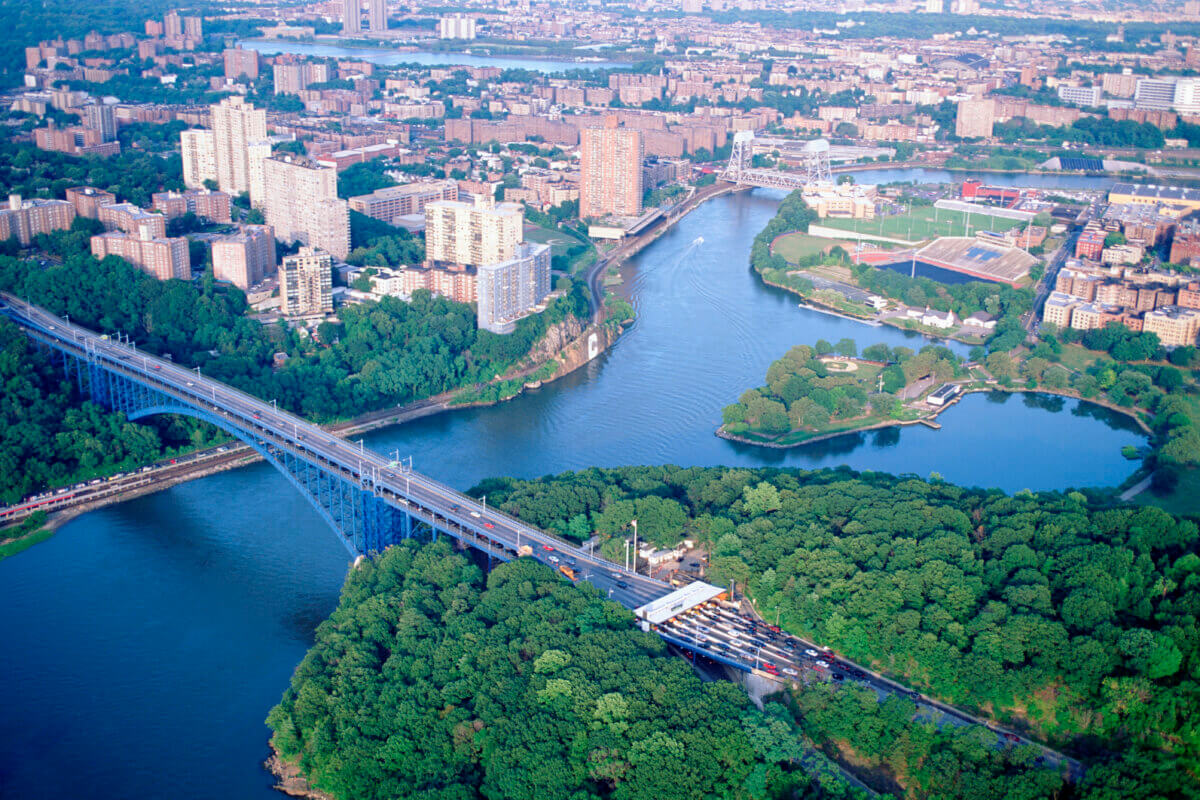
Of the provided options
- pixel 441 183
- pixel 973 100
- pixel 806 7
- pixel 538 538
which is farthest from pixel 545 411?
pixel 806 7

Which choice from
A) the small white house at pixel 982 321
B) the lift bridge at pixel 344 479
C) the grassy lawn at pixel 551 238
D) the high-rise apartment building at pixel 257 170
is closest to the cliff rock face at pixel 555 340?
the lift bridge at pixel 344 479

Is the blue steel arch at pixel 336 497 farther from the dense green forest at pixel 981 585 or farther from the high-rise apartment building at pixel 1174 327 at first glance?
the high-rise apartment building at pixel 1174 327

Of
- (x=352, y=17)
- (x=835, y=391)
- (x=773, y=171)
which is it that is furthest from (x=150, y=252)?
(x=352, y=17)

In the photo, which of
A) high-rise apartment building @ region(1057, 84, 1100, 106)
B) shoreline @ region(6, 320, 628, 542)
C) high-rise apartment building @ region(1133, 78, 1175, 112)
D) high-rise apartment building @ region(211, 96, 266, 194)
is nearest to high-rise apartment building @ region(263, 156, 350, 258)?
high-rise apartment building @ region(211, 96, 266, 194)

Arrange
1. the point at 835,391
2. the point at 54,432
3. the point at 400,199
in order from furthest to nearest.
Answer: the point at 400,199
the point at 835,391
the point at 54,432

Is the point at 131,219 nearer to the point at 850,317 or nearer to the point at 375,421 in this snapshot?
the point at 375,421

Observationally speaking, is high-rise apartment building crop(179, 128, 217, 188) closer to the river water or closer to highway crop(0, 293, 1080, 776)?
highway crop(0, 293, 1080, 776)

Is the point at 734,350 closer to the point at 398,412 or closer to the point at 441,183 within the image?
the point at 398,412
